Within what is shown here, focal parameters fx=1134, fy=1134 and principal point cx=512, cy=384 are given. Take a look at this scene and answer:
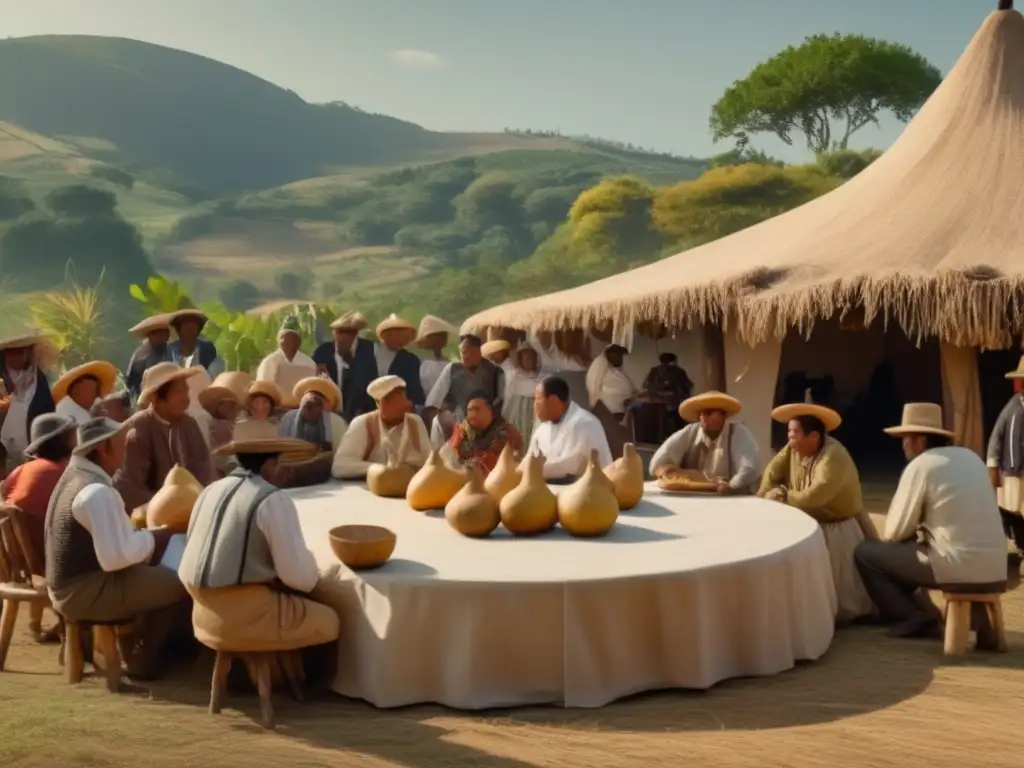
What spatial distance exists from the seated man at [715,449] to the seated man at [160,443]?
2.35 meters

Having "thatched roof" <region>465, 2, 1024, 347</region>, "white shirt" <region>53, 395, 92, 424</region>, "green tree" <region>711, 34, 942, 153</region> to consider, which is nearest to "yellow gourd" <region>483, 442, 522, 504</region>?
"white shirt" <region>53, 395, 92, 424</region>

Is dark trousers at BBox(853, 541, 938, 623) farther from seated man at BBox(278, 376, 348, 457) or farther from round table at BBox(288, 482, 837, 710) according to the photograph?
seated man at BBox(278, 376, 348, 457)

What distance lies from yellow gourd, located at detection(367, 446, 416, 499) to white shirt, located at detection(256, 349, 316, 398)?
3.26m

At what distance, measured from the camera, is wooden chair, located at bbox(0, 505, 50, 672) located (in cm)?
476

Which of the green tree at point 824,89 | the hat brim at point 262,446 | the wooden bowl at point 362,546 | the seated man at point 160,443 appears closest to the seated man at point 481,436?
the seated man at point 160,443

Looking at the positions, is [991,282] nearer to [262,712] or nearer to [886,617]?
[886,617]

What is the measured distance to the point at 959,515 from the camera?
5.04 metres

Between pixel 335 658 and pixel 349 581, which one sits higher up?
pixel 349 581

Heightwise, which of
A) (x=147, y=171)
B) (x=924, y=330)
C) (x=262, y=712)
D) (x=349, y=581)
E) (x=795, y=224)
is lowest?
(x=262, y=712)

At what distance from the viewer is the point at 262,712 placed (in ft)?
13.4

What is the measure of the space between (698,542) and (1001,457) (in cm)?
346

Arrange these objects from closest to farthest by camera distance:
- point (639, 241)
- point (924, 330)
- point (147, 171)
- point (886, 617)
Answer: point (886, 617)
point (924, 330)
point (639, 241)
point (147, 171)

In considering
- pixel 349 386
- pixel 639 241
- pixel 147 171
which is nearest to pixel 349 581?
pixel 349 386

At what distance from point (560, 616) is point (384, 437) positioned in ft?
7.63
